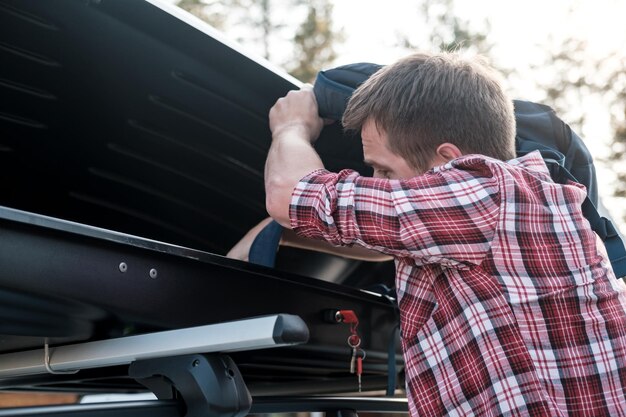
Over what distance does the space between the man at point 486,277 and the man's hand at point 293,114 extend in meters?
0.06

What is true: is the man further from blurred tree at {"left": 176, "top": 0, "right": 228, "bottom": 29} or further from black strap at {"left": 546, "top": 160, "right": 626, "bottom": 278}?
blurred tree at {"left": 176, "top": 0, "right": 228, "bottom": 29}

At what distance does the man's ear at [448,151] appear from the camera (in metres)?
2.00

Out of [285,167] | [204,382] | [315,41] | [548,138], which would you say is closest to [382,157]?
[285,167]

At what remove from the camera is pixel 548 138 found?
2170 millimetres

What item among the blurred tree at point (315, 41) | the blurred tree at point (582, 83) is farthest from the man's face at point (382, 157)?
the blurred tree at point (582, 83)

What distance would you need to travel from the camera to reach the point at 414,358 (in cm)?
186

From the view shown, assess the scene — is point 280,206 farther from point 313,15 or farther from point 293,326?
point 313,15

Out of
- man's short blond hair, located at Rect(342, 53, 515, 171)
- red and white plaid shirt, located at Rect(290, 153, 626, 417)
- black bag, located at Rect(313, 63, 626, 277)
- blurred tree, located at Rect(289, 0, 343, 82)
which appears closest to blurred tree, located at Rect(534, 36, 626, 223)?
blurred tree, located at Rect(289, 0, 343, 82)

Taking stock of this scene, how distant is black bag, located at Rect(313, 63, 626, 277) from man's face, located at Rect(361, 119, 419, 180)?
11 cm

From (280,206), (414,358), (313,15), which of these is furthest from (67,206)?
(313,15)

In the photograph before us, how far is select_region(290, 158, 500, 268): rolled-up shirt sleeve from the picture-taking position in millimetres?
1761

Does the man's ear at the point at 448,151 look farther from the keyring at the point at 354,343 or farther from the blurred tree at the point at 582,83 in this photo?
the blurred tree at the point at 582,83

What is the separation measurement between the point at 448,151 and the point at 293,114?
377 millimetres

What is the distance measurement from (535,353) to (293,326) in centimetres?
69
